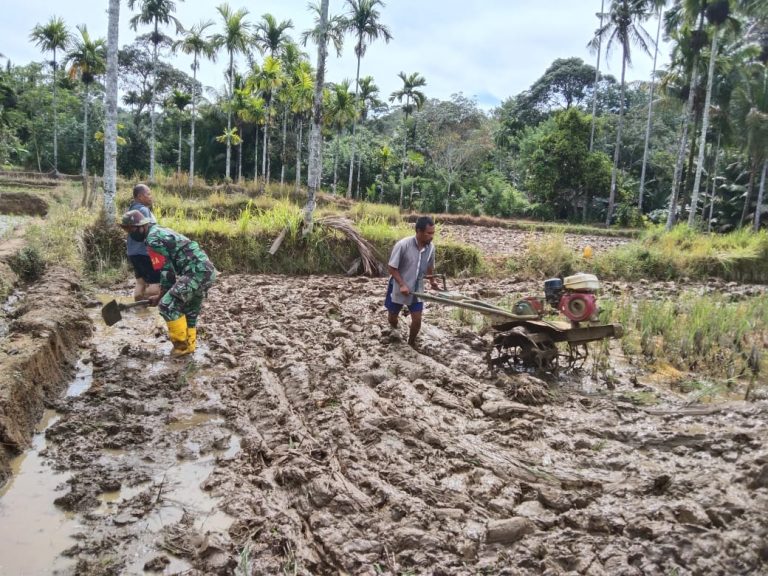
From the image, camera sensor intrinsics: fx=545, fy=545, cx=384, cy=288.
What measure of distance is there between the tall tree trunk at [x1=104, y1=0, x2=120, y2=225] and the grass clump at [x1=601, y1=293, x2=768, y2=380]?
8.31m

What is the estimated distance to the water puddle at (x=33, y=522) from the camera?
241 cm

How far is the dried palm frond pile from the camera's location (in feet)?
33.8

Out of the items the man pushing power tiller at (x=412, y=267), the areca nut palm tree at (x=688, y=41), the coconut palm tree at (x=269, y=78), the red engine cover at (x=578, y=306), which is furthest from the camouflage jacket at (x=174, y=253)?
the coconut palm tree at (x=269, y=78)

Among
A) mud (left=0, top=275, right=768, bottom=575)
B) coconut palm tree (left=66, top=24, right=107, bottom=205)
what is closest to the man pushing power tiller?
mud (left=0, top=275, right=768, bottom=575)

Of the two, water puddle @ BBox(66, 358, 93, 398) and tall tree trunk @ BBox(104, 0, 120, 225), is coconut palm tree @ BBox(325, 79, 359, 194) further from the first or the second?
water puddle @ BBox(66, 358, 93, 398)

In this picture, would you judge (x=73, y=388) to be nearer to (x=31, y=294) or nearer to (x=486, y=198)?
(x=31, y=294)

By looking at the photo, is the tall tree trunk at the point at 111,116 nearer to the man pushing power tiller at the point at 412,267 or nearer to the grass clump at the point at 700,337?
the man pushing power tiller at the point at 412,267

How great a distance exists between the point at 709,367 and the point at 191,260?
5.09m

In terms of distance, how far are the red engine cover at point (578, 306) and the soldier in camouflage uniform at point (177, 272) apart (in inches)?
129

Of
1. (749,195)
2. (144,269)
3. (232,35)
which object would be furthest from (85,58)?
(749,195)

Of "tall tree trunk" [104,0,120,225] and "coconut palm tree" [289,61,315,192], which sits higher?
"coconut palm tree" [289,61,315,192]

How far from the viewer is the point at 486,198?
28766 millimetres

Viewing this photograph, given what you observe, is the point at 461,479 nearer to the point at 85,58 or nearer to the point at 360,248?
the point at 360,248

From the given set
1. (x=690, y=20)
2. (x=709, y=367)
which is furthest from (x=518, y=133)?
(x=709, y=367)
